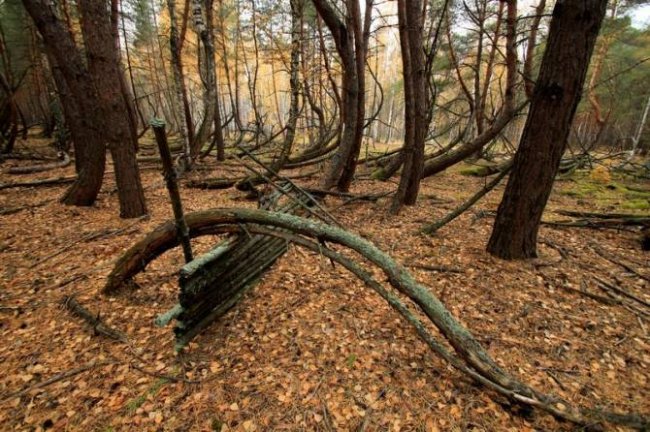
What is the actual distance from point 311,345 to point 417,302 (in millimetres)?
1137

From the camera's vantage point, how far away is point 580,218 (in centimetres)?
605

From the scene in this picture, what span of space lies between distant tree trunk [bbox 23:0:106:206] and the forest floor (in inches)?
51.3

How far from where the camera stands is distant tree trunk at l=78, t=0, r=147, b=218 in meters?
4.61

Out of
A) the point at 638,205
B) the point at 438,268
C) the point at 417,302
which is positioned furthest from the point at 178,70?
the point at 638,205

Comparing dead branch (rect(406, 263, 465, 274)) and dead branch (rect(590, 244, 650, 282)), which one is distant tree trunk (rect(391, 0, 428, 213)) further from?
dead branch (rect(590, 244, 650, 282))

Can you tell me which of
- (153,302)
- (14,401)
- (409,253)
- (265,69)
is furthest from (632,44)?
(265,69)

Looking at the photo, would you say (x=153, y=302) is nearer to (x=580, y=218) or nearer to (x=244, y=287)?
(x=244, y=287)

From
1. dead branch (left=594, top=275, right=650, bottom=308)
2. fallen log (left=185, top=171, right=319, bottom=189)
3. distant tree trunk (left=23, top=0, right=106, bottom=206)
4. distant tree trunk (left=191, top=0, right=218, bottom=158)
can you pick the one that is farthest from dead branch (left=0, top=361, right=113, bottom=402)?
distant tree trunk (left=191, top=0, right=218, bottom=158)

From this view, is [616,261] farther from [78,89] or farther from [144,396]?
[78,89]

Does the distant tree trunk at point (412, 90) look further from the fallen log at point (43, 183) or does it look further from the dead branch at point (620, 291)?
the fallen log at point (43, 183)

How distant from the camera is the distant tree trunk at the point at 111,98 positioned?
15.1 feet

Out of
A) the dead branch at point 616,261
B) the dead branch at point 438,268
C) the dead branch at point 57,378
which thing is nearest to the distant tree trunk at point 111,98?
the dead branch at point 57,378

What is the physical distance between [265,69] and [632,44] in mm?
33560

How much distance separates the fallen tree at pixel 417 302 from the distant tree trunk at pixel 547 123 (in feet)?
8.03
